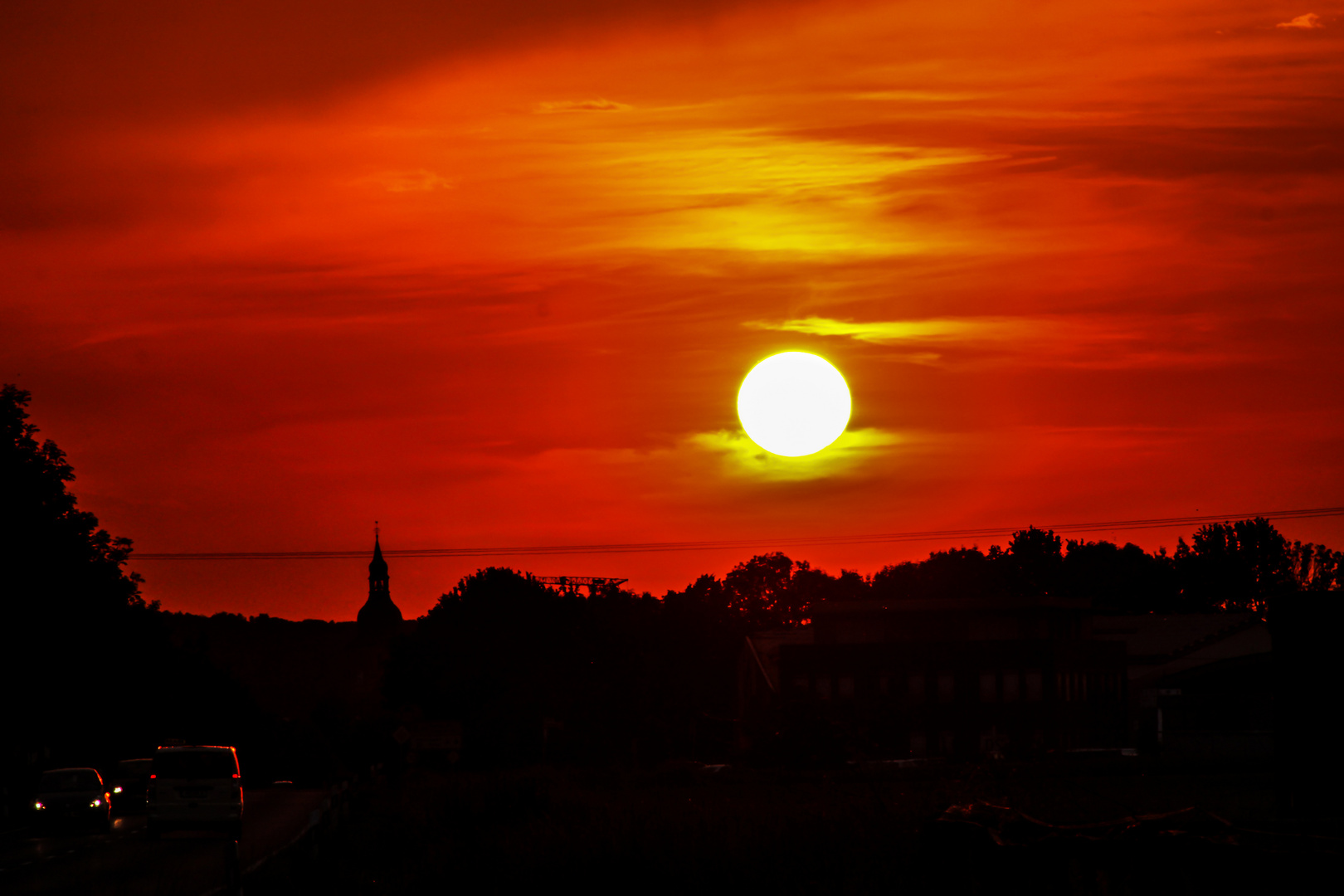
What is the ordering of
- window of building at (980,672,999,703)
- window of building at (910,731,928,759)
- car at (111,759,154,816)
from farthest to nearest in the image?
window of building at (980,672,999,703) → window of building at (910,731,928,759) → car at (111,759,154,816)

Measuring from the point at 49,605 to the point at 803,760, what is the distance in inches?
1137

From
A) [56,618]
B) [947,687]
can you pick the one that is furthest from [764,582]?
[56,618]

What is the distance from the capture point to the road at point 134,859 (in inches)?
902

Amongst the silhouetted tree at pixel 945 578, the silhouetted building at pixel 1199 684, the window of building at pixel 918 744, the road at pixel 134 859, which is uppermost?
the silhouetted tree at pixel 945 578

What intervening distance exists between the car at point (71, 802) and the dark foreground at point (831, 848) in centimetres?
757

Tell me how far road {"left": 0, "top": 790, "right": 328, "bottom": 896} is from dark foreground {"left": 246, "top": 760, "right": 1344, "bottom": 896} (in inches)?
56.8

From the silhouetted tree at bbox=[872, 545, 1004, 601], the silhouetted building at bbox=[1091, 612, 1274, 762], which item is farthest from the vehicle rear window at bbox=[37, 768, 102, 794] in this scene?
the silhouetted tree at bbox=[872, 545, 1004, 601]

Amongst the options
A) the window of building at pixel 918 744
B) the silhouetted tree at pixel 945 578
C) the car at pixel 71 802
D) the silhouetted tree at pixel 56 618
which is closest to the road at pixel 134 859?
the car at pixel 71 802

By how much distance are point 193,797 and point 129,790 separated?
17358 millimetres

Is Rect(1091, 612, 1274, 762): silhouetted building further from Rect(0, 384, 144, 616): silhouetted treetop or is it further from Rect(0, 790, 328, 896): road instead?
Rect(0, 384, 144, 616): silhouetted treetop

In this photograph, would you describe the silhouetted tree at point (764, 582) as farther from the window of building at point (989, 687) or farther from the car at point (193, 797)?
the car at point (193, 797)

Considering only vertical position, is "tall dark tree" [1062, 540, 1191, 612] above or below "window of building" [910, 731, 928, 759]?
above

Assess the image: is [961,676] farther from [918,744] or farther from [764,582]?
[764,582]

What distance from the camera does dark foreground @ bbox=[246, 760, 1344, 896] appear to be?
13.1 m
